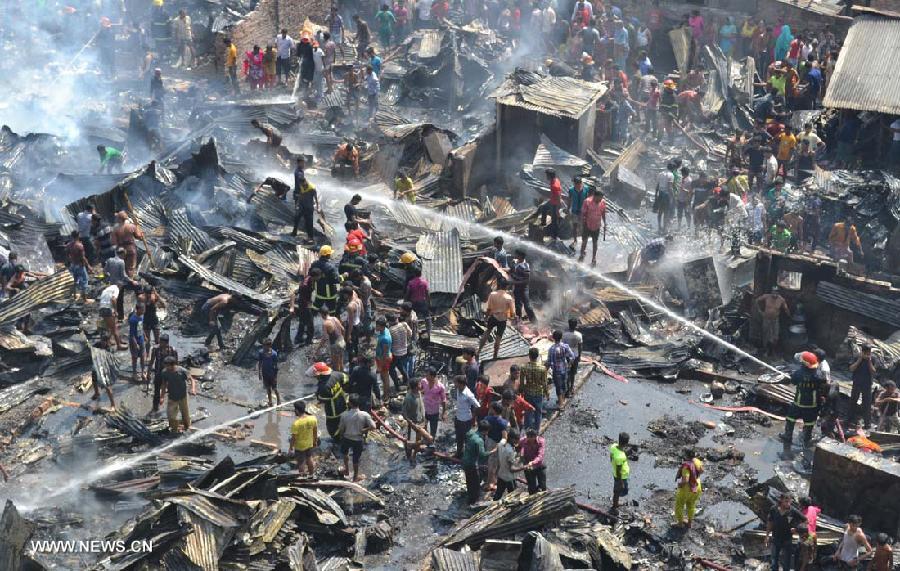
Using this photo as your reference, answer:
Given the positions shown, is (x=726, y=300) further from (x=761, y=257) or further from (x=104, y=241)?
(x=104, y=241)

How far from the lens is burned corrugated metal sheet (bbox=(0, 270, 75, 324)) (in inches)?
650

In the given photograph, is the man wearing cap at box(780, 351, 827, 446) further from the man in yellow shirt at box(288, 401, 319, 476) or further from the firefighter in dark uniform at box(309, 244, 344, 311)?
the firefighter in dark uniform at box(309, 244, 344, 311)

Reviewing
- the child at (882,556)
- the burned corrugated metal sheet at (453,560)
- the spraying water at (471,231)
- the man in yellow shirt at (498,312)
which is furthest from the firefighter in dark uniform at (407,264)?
the child at (882,556)

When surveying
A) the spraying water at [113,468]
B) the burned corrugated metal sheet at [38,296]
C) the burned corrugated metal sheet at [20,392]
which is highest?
the burned corrugated metal sheet at [38,296]

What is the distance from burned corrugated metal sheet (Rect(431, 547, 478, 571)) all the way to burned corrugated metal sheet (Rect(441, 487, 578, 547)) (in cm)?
43

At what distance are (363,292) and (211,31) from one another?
614 inches

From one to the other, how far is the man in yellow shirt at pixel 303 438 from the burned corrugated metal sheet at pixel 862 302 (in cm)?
813

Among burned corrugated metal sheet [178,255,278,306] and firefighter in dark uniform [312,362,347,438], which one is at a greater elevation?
firefighter in dark uniform [312,362,347,438]

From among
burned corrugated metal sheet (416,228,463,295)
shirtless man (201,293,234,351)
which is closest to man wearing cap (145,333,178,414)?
shirtless man (201,293,234,351)

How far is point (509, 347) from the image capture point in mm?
15844

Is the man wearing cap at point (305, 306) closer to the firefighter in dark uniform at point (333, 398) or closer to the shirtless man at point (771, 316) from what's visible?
the firefighter in dark uniform at point (333, 398)

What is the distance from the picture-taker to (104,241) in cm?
1847

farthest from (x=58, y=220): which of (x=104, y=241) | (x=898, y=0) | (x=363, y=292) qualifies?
(x=898, y=0)

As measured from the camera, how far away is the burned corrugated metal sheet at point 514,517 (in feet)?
39.4
